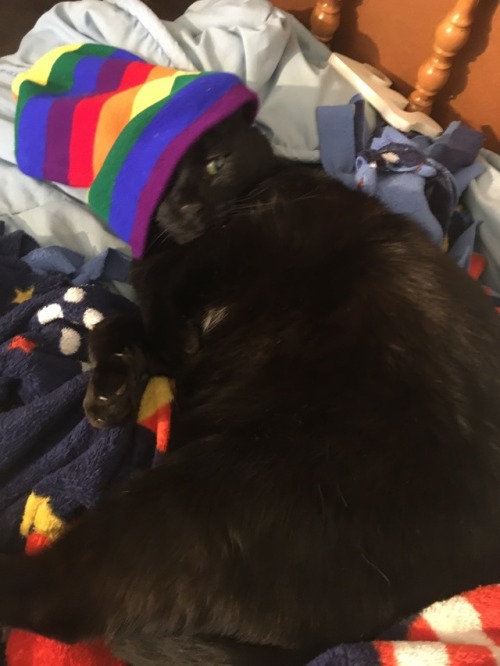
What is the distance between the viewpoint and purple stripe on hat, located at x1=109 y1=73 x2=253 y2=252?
96cm

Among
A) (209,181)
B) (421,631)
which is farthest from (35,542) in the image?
(209,181)

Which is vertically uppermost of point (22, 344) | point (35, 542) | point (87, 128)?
point (87, 128)

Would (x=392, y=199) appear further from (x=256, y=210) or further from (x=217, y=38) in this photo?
(x=217, y=38)

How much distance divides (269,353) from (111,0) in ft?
3.59

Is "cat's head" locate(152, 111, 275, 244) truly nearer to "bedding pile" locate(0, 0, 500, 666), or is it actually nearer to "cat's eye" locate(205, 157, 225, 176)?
"cat's eye" locate(205, 157, 225, 176)

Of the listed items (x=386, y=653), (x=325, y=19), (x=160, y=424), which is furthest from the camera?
(x=325, y=19)

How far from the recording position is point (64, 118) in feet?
3.74

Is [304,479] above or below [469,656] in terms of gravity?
above

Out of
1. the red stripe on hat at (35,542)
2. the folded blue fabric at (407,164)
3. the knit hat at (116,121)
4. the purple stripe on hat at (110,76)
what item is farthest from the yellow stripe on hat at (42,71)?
the red stripe on hat at (35,542)

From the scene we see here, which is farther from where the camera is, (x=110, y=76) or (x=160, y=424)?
(x=110, y=76)

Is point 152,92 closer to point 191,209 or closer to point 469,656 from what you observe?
point 191,209

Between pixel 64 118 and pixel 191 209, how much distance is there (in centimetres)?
34

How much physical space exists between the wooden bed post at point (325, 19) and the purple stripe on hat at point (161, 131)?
0.67 meters

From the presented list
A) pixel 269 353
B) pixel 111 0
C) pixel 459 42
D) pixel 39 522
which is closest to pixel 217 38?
pixel 111 0
